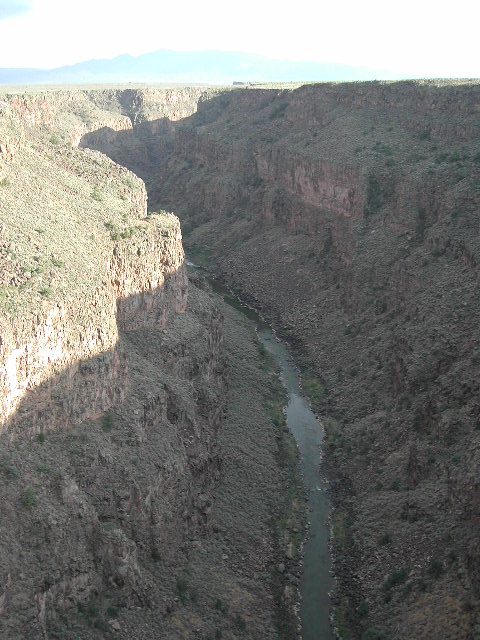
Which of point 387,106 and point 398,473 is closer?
point 398,473

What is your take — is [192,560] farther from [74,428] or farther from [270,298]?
[270,298]

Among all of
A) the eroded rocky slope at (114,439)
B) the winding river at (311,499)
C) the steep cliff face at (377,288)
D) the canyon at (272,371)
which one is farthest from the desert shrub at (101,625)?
the steep cliff face at (377,288)

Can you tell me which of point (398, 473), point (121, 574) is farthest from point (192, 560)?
point (398, 473)

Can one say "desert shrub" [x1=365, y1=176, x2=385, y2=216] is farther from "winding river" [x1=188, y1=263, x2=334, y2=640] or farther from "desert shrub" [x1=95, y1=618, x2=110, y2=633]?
"desert shrub" [x1=95, y1=618, x2=110, y2=633]

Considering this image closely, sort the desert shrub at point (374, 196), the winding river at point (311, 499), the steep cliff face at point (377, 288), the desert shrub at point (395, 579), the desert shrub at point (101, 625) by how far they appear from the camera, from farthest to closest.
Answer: the desert shrub at point (374, 196), the steep cliff face at point (377, 288), the winding river at point (311, 499), the desert shrub at point (395, 579), the desert shrub at point (101, 625)

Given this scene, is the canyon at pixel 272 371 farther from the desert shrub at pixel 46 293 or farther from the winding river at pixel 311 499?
the winding river at pixel 311 499

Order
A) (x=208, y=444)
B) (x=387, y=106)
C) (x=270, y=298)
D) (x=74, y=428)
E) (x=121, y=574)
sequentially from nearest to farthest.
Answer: (x=121, y=574) < (x=74, y=428) < (x=208, y=444) < (x=270, y=298) < (x=387, y=106)

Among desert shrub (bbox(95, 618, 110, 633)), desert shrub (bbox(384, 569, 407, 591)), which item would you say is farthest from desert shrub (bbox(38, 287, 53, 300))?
desert shrub (bbox(384, 569, 407, 591))
